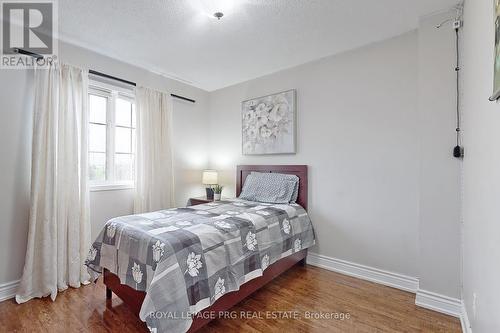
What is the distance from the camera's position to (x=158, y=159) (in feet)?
10.5

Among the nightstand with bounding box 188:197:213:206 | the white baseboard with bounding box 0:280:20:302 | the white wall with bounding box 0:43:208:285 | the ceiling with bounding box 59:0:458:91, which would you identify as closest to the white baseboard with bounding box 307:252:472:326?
the nightstand with bounding box 188:197:213:206

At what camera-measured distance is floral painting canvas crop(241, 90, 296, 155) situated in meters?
3.11

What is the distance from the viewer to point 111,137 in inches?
115

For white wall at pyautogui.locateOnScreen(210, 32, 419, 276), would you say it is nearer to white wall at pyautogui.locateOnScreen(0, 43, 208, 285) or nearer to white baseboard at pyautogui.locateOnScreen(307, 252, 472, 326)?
white baseboard at pyautogui.locateOnScreen(307, 252, 472, 326)

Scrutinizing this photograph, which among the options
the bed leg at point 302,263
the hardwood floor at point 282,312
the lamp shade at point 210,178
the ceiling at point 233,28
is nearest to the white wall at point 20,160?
the ceiling at point 233,28

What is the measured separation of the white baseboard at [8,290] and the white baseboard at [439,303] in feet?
11.7

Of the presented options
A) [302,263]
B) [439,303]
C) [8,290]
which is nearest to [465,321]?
[439,303]

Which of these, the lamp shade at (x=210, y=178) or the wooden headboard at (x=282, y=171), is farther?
the lamp shade at (x=210, y=178)

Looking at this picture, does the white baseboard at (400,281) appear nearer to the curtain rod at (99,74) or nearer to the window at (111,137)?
the window at (111,137)

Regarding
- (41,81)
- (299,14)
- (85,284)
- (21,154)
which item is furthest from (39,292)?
A: (299,14)

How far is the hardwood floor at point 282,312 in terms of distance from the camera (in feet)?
5.74

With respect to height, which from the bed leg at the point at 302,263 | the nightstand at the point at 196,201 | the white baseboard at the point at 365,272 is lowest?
the bed leg at the point at 302,263
